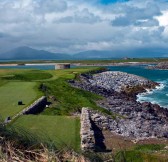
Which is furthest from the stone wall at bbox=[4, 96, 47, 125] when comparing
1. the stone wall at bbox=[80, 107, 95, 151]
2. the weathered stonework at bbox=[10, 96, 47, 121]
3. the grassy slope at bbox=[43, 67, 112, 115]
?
the stone wall at bbox=[80, 107, 95, 151]

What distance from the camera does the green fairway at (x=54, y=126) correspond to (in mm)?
19953

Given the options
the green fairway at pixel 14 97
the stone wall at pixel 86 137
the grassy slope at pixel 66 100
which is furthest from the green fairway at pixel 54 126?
the grassy slope at pixel 66 100

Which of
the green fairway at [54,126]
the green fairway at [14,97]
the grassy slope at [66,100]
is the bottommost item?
the grassy slope at [66,100]

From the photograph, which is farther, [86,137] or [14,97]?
[14,97]

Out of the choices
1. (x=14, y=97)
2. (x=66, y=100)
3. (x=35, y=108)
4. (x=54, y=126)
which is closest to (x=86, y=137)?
(x=54, y=126)

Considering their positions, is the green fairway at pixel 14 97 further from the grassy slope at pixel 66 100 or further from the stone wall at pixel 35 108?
the grassy slope at pixel 66 100

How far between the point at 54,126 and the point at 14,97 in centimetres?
1258

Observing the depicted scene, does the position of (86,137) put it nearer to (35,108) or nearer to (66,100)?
(35,108)

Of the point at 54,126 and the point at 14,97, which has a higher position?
the point at 14,97

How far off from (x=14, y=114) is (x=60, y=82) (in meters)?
26.9

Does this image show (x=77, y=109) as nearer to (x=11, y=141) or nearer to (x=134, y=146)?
(x=134, y=146)

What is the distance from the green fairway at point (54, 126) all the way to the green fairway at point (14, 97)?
94.8 inches

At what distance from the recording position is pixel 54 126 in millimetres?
22656

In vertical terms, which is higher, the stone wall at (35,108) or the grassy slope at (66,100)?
the stone wall at (35,108)
